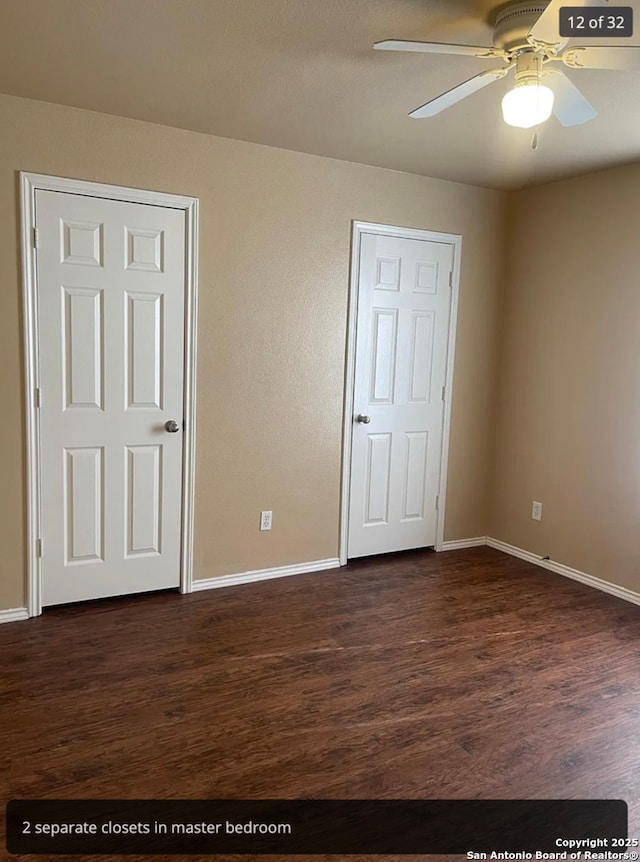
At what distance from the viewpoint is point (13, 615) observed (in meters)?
3.26

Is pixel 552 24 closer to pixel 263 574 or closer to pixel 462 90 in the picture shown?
pixel 462 90

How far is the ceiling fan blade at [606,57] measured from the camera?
191 cm

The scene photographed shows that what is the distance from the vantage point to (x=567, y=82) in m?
2.14

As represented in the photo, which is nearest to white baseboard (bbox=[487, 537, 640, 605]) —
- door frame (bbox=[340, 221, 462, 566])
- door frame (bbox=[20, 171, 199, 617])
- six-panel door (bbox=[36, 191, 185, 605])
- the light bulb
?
door frame (bbox=[340, 221, 462, 566])

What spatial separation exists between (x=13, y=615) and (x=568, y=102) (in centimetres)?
332

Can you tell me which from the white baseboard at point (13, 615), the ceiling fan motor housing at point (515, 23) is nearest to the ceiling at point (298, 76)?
the ceiling fan motor housing at point (515, 23)

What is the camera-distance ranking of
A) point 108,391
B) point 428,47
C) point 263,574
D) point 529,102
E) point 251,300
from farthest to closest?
1. point 263,574
2. point 251,300
3. point 108,391
4. point 529,102
5. point 428,47

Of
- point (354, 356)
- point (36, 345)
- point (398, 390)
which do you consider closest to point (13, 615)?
point (36, 345)

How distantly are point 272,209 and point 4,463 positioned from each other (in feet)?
6.45

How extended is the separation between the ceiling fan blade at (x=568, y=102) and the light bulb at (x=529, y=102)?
48 millimetres

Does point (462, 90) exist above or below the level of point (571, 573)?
above
